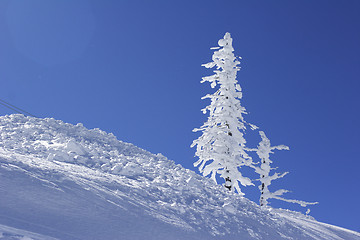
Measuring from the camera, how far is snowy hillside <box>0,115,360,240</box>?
5.02 metres

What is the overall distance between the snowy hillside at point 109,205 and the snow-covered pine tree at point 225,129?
7526 millimetres

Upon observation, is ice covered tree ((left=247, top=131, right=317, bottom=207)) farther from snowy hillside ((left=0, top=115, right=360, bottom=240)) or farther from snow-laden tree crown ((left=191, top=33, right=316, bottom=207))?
snowy hillside ((left=0, top=115, right=360, bottom=240))

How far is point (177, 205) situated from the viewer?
759cm

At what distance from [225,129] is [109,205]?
1403 cm

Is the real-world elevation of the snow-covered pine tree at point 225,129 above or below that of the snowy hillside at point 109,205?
above

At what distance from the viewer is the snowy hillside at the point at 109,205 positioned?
5.02 meters

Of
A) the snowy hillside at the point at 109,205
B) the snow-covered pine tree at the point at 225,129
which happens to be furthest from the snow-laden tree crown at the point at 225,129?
the snowy hillside at the point at 109,205

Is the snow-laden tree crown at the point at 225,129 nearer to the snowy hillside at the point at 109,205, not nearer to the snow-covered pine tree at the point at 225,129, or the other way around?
the snow-covered pine tree at the point at 225,129

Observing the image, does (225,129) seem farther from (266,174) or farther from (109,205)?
(109,205)

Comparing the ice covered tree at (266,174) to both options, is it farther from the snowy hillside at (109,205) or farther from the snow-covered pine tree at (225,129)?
the snowy hillside at (109,205)

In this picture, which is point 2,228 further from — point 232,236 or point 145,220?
point 232,236

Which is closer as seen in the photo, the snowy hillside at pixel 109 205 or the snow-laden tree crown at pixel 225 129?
the snowy hillside at pixel 109 205

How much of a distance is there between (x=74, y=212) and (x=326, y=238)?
841 centimetres

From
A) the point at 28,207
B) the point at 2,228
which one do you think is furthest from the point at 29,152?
the point at 2,228
